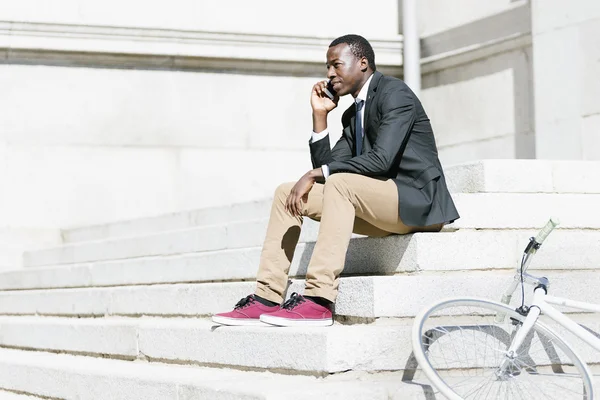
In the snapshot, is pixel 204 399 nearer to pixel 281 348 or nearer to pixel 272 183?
pixel 281 348

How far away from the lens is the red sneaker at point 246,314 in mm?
5973

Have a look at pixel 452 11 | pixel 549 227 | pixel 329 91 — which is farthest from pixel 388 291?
pixel 452 11

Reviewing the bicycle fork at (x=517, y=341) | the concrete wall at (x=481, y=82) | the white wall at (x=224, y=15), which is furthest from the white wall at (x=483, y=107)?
the bicycle fork at (x=517, y=341)

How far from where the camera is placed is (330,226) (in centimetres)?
552

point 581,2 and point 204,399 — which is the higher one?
point 581,2

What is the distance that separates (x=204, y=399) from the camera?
18.2 ft

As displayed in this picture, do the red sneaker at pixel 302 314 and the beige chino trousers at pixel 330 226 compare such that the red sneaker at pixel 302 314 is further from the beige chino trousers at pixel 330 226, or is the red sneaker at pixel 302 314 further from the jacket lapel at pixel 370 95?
the jacket lapel at pixel 370 95

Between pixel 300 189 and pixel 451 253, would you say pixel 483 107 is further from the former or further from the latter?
pixel 300 189

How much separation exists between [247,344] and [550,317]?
1.72 m

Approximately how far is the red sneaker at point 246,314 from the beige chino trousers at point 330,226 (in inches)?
3.0

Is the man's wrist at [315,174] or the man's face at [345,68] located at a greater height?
the man's face at [345,68]

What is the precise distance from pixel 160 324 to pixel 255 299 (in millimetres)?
1204

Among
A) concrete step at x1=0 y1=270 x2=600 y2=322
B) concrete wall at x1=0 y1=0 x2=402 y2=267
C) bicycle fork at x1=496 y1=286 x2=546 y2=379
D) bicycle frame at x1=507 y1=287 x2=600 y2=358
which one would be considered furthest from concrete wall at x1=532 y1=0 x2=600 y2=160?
bicycle fork at x1=496 y1=286 x2=546 y2=379

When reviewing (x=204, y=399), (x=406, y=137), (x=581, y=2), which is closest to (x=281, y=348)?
(x=204, y=399)
